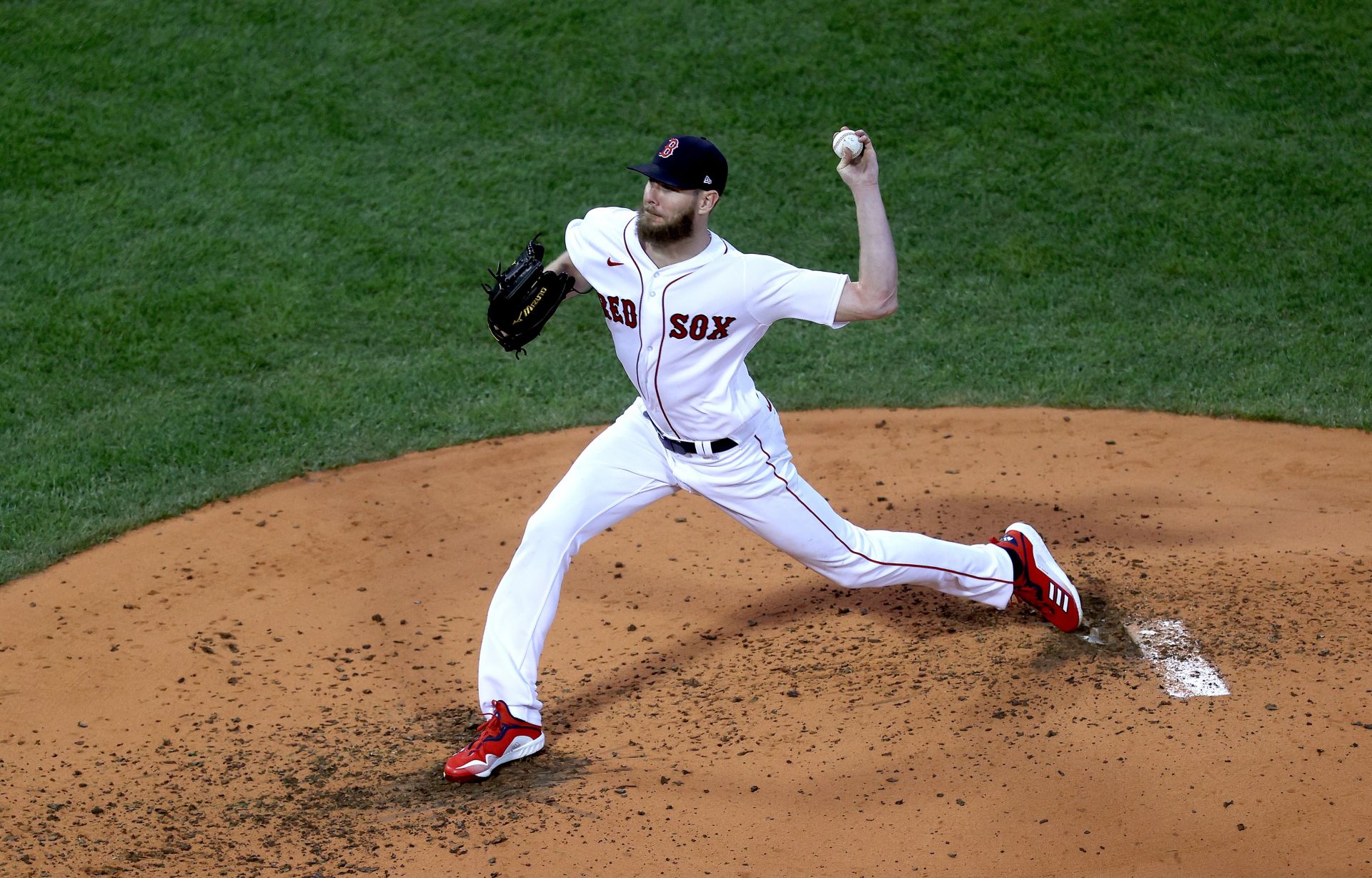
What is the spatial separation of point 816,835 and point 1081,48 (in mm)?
7923

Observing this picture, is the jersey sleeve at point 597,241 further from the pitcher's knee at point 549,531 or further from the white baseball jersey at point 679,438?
the pitcher's knee at point 549,531

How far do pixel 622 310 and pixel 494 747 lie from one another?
4.69ft

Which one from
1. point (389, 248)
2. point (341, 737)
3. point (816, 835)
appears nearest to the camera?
point (816, 835)

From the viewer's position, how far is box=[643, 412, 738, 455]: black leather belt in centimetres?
446

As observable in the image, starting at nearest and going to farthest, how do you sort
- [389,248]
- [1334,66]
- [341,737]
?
[341,737] → [389,248] → [1334,66]

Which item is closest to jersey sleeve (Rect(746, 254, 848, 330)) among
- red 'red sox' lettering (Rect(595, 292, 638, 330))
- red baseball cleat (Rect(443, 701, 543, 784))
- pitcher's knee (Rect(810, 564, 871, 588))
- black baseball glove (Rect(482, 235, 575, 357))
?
red 'red sox' lettering (Rect(595, 292, 638, 330))

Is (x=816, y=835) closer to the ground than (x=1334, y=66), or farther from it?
closer to the ground

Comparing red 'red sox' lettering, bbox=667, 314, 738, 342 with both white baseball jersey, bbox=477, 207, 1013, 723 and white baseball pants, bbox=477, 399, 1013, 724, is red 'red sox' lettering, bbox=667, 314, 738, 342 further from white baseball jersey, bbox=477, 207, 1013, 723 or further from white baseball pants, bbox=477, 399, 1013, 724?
white baseball pants, bbox=477, 399, 1013, 724

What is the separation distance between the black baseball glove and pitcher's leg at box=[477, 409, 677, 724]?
0.48m

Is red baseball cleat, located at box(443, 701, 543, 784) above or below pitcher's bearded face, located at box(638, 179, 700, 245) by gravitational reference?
below

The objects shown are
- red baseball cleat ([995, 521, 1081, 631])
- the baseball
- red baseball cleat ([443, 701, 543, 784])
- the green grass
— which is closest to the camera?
the baseball

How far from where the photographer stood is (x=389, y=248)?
8891 millimetres

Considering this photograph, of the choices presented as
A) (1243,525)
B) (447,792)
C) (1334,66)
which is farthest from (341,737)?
(1334,66)

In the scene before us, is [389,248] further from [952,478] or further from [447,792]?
[447,792]
